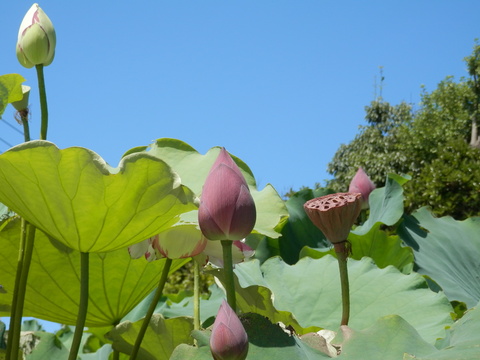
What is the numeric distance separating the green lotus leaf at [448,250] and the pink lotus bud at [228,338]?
49.1 inches

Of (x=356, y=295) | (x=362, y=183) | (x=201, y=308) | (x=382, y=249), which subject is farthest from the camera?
(x=362, y=183)

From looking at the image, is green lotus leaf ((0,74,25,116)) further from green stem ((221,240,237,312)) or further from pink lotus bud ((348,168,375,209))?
pink lotus bud ((348,168,375,209))

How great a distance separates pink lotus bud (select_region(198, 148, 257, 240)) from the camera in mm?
571

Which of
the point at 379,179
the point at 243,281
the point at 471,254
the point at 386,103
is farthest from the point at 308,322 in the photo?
the point at 386,103

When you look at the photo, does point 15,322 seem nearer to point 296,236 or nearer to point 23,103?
point 23,103

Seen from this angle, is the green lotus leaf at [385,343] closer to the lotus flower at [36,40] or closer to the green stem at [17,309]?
the green stem at [17,309]

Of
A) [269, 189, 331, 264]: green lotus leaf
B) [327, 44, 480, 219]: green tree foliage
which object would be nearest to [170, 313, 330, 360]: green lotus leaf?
[269, 189, 331, 264]: green lotus leaf

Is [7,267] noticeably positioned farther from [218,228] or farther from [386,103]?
[386,103]

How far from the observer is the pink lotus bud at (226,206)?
22.5 inches

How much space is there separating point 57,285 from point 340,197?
50 cm

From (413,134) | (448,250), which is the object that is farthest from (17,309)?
(413,134)

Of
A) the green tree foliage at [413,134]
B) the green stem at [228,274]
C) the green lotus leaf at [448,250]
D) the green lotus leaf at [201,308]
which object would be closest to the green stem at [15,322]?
the green stem at [228,274]

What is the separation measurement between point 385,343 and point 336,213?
0.55 feet

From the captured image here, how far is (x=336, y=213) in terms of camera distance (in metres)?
0.74
